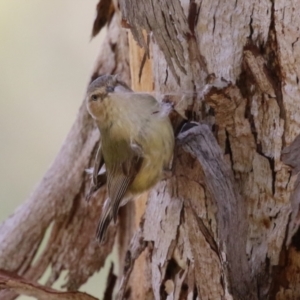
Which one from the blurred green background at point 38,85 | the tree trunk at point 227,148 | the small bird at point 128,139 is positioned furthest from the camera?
the blurred green background at point 38,85

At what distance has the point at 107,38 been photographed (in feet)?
5.45

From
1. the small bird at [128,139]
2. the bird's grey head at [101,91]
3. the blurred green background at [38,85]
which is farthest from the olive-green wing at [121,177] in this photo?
the blurred green background at [38,85]

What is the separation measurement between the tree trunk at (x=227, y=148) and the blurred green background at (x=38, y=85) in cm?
127

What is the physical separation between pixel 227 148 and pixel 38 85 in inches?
58.3

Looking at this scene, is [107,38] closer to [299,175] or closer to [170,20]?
[170,20]

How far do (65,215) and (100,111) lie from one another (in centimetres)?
38

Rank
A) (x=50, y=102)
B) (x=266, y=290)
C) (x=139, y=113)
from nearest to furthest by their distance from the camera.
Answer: (x=266, y=290) → (x=139, y=113) → (x=50, y=102)

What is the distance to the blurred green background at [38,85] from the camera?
242 cm

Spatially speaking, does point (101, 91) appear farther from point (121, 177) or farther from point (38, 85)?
point (38, 85)

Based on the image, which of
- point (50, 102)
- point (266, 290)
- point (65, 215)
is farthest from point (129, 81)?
point (50, 102)

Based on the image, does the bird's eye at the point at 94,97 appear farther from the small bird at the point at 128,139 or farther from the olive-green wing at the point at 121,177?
the olive-green wing at the point at 121,177

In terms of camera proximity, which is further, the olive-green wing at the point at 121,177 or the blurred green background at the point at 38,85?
the blurred green background at the point at 38,85

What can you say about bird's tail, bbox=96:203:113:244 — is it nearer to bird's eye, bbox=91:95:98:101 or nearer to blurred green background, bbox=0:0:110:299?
bird's eye, bbox=91:95:98:101

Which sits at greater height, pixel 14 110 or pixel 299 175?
pixel 299 175
